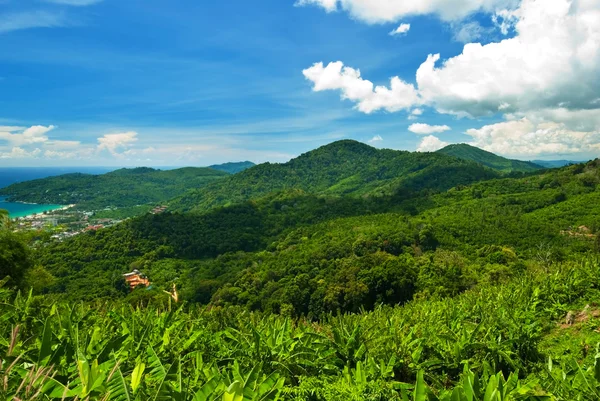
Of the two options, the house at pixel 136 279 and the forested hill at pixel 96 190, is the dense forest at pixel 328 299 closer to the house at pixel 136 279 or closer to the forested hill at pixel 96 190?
the house at pixel 136 279

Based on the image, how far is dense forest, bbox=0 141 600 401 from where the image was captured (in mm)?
1438

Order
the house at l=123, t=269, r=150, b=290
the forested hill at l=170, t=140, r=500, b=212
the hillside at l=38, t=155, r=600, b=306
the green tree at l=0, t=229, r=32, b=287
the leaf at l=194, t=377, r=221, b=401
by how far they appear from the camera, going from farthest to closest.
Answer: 1. the forested hill at l=170, t=140, r=500, b=212
2. the house at l=123, t=269, r=150, b=290
3. the hillside at l=38, t=155, r=600, b=306
4. the green tree at l=0, t=229, r=32, b=287
5. the leaf at l=194, t=377, r=221, b=401

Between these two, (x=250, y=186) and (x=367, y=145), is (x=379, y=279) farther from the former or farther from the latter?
(x=367, y=145)

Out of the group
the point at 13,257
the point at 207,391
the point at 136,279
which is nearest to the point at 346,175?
the point at 136,279

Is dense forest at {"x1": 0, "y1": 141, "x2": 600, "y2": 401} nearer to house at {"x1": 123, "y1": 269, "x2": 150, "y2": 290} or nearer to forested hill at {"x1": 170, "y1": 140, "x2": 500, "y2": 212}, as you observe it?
house at {"x1": 123, "y1": 269, "x2": 150, "y2": 290}

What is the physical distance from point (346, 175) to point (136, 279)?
12219cm

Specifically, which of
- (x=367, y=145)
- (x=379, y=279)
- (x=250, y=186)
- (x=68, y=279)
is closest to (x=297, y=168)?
(x=250, y=186)

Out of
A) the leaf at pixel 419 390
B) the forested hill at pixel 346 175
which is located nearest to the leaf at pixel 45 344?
the leaf at pixel 419 390

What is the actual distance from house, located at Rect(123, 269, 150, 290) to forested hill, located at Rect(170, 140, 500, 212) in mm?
58076

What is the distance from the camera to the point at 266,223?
73250mm

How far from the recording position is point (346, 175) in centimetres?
15375

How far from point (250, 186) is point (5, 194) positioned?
105 m

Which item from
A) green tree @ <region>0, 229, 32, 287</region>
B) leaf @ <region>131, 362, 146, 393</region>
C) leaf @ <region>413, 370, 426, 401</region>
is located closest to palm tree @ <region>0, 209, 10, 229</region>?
green tree @ <region>0, 229, 32, 287</region>

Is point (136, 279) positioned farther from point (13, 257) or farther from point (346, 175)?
point (346, 175)
